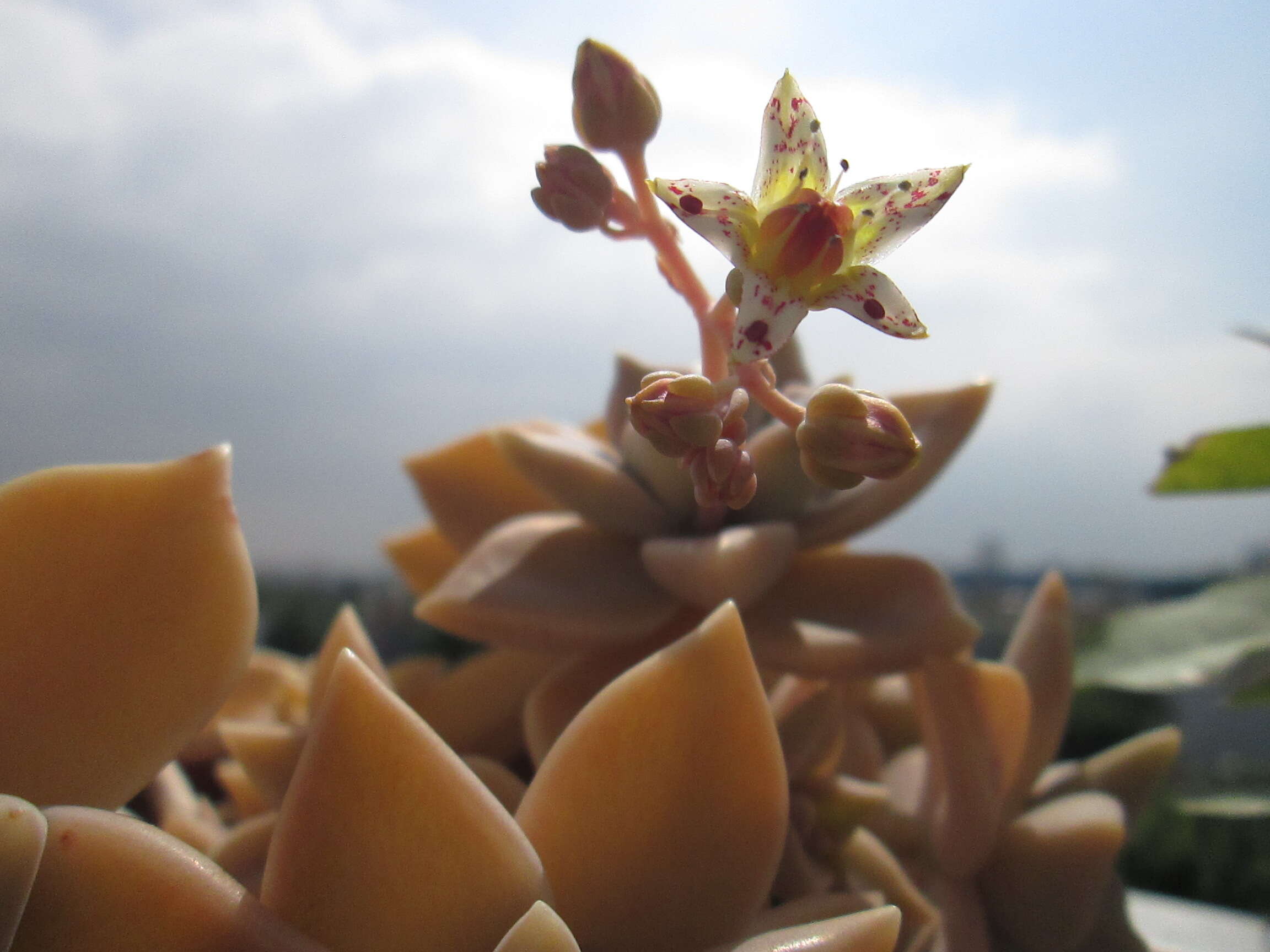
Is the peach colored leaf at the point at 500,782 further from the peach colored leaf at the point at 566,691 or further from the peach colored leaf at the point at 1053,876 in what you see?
the peach colored leaf at the point at 1053,876

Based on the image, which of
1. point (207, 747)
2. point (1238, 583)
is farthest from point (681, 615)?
point (1238, 583)

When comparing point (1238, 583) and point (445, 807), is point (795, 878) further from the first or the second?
point (1238, 583)

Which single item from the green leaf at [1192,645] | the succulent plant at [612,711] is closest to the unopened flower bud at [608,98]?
the succulent plant at [612,711]

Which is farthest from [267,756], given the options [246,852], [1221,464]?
[1221,464]

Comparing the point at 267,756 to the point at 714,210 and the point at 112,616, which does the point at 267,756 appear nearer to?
the point at 112,616

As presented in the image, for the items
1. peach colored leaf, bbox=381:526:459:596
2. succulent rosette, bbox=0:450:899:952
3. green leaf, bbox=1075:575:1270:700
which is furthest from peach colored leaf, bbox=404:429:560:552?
green leaf, bbox=1075:575:1270:700

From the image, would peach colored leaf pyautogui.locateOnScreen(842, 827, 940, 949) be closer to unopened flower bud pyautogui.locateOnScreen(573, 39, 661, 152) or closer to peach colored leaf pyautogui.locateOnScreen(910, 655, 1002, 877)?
peach colored leaf pyautogui.locateOnScreen(910, 655, 1002, 877)

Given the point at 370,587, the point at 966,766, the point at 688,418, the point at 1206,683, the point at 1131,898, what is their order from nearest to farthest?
1. the point at 688,418
2. the point at 966,766
3. the point at 1206,683
4. the point at 1131,898
5. the point at 370,587
